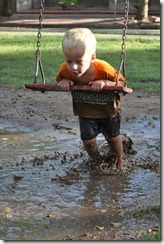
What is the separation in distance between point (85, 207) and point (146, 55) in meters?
10.3

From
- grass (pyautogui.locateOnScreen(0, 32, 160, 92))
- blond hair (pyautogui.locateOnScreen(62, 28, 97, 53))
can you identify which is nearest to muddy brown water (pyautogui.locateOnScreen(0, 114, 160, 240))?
blond hair (pyautogui.locateOnScreen(62, 28, 97, 53))

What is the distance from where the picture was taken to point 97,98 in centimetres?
529

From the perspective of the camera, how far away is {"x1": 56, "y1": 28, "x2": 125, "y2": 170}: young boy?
190 inches

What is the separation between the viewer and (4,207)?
15.2ft

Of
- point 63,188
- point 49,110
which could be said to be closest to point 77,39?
point 63,188

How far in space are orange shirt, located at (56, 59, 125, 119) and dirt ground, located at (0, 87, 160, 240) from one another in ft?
5.85

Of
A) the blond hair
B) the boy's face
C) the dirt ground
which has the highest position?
the blond hair

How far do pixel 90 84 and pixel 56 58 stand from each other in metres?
9.17

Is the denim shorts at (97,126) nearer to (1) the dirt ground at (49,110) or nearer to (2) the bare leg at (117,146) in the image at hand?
(2) the bare leg at (117,146)

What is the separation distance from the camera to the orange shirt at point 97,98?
515cm

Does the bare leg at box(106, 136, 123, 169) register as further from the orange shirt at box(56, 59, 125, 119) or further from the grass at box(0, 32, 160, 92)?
the grass at box(0, 32, 160, 92)

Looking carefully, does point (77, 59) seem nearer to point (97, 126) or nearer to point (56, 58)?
point (97, 126)

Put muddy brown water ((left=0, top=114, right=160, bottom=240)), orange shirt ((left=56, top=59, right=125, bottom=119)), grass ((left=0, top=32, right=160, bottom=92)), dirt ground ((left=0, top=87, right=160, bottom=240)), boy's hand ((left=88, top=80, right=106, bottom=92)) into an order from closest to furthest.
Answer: muddy brown water ((left=0, top=114, right=160, bottom=240)) → boy's hand ((left=88, top=80, right=106, bottom=92)) → orange shirt ((left=56, top=59, right=125, bottom=119)) → dirt ground ((left=0, top=87, right=160, bottom=240)) → grass ((left=0, top=32, right=160, bottom=92))

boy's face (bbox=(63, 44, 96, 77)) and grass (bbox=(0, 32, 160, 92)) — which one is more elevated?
boy's face (bbox=(63, 44, 96, 77))
